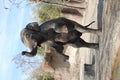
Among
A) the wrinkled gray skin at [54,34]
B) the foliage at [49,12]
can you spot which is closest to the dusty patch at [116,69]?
the wrinkled gray skin at [54,34]

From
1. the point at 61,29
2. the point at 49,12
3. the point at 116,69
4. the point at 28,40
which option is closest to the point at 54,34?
the point at 61,29

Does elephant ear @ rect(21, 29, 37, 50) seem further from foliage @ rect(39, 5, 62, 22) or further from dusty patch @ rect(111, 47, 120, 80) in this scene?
foliage @ rect(39, 5, 62, 22)

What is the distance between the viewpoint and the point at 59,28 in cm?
1004

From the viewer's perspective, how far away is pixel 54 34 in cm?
1026

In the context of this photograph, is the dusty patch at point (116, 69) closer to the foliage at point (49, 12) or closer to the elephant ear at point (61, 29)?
the elephant ear at point (61, 29)

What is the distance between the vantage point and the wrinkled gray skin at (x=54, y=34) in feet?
32.9

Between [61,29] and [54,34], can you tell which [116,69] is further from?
[54,34]

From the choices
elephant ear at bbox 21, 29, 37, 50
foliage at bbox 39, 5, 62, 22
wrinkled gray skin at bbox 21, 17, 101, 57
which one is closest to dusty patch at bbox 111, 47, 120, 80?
wrinkled gray skin at bbox 21, 17, 101, 57

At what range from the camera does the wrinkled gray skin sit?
10.0 metres

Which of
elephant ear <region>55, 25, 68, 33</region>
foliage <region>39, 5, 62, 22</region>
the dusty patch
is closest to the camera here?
the dusty patch

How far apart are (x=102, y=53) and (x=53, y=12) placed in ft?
50.7

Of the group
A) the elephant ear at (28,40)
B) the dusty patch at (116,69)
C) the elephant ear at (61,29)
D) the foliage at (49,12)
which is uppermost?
the foliage at (49,12)

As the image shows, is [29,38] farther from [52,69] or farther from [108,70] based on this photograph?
[52,69]

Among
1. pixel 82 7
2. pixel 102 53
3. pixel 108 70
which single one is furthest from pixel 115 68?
pixel 82 7
